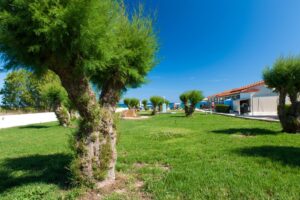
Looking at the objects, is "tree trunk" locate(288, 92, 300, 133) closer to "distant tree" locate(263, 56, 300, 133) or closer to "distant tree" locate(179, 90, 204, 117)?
"distant tree" locate(263, 56, 300, 133)

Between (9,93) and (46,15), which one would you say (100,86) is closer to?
(46,15)

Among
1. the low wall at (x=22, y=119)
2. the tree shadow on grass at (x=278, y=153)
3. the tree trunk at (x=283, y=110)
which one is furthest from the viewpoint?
the low wall at (x=22, y=119)

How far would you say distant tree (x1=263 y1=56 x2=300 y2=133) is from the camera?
29.1ft

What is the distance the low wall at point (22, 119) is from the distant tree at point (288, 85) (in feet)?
64.2

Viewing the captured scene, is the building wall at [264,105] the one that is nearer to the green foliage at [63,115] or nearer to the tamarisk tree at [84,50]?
the green foliage at [63,115]

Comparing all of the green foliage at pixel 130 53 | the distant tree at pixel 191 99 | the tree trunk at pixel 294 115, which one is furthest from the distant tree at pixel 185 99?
the green foliage at pixel 130 53

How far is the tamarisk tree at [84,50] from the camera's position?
9.32 feet

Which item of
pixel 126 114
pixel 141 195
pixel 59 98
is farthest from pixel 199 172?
pixel 126 114

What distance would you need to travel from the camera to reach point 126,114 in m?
25.4

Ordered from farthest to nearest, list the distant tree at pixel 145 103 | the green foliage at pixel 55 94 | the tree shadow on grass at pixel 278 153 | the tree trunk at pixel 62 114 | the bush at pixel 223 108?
the distant tree at pixel 145 103 → the bush at pixel 223 108 → the tree trunk at pixel 62 114 → the green foliage at pixel 55 94 → the tree shadow on grass at pixel 278 153

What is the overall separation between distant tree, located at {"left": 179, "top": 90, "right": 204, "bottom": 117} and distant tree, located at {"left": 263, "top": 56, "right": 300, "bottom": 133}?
12.5 m

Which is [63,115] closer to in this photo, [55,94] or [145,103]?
[55,94]

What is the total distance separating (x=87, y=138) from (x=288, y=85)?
901 cm

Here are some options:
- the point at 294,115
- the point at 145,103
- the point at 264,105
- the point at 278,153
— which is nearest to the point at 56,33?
the point at 278,153
